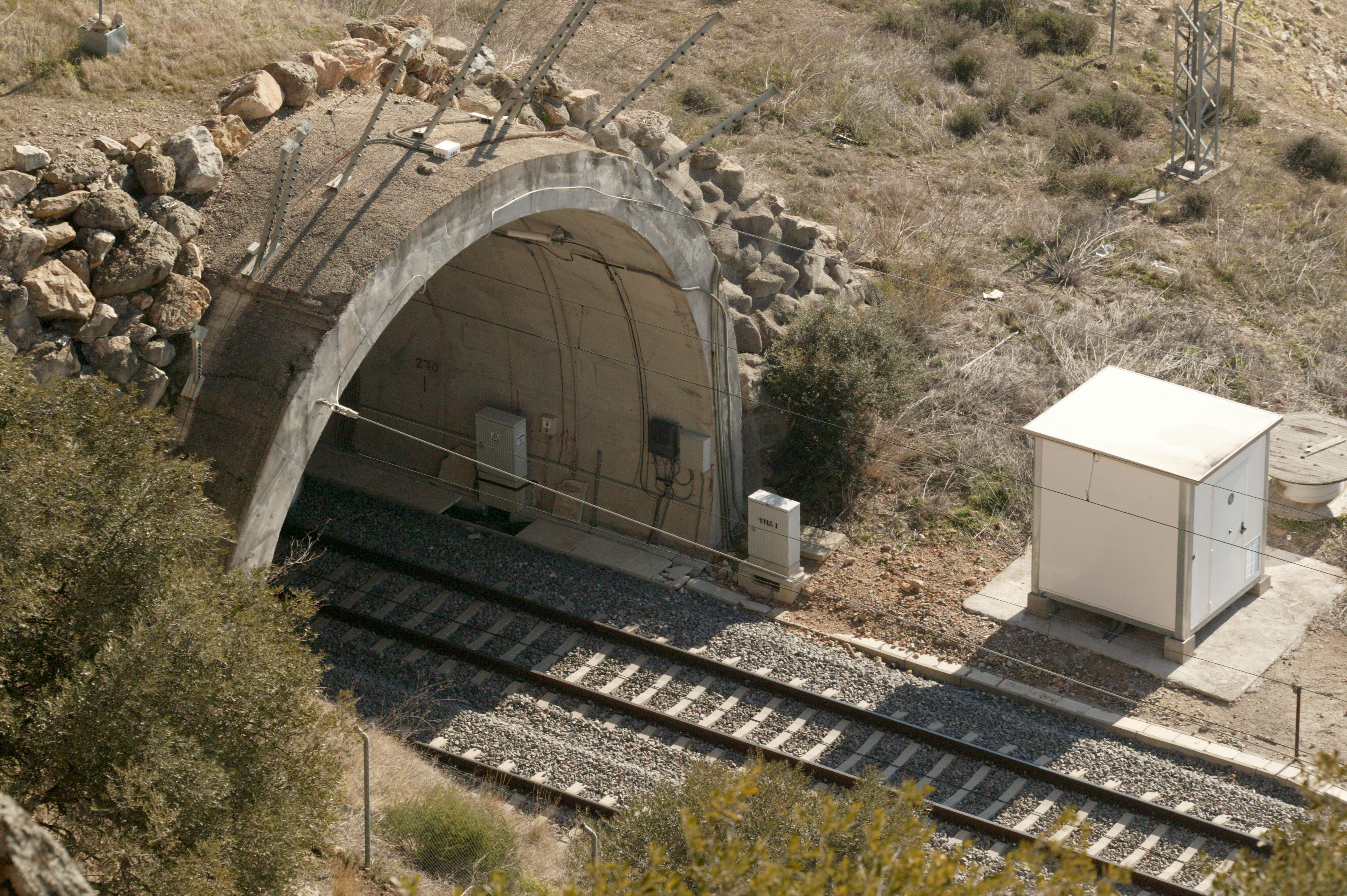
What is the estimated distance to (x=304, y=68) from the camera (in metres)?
15.0

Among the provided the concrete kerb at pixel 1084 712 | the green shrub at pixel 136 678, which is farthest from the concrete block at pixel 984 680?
the green shrub at pixel 136 678

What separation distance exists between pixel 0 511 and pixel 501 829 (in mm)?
5820

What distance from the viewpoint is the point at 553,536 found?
65.3 feet

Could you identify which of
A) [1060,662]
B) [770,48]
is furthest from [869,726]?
[770,48]

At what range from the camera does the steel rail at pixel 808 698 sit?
1398 cm

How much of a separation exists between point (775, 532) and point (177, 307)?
8.67 metres

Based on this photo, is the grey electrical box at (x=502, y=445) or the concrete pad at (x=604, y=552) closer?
the concrete pad at (x=604, y=552)

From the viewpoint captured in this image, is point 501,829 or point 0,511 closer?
point 0,511

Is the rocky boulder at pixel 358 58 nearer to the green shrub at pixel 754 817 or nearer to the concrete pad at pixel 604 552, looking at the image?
the concrete pad at pixel 604 552

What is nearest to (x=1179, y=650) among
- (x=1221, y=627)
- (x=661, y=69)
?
(x=1221, y=627)

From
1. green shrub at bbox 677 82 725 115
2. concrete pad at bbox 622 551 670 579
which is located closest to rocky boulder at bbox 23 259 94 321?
concrete pad at bbox 622 551 670 579

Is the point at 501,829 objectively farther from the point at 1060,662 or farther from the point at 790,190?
the point at 790,190

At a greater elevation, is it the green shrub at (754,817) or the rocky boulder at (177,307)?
the rocky boulder at (177,307)

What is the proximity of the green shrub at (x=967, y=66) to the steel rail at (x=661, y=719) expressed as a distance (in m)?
22.0
